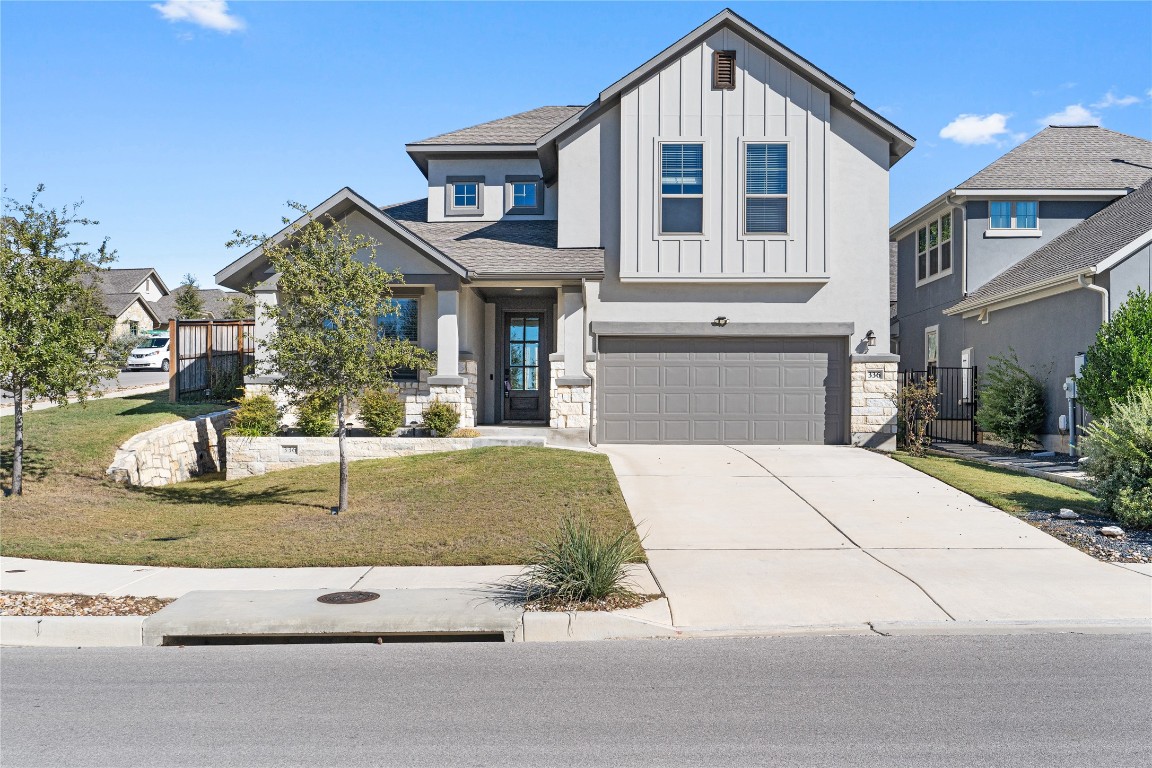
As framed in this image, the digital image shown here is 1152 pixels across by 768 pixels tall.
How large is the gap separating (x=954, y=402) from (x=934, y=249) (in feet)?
14.7

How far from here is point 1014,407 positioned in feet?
59.3

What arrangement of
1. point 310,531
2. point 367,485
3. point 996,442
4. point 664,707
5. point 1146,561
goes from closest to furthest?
point 664,707
point 1146,561
point 310,531
point 367,485
point 996,442

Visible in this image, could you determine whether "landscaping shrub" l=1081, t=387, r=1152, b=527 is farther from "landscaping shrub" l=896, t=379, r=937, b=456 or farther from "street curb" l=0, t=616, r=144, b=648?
"street curb" l=0, t=616, r=144, b=648

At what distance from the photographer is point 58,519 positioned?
1178cm

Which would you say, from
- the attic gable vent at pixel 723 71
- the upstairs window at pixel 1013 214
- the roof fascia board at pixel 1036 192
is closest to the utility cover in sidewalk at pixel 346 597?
the attic gable vent at pixel 723 71

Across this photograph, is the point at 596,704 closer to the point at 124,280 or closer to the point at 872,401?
the point at 872,401

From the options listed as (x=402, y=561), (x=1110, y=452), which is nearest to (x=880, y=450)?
(x=1110, y=452)

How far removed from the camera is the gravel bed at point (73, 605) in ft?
24.6

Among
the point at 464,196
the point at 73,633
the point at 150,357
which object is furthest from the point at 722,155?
the point at 150,357

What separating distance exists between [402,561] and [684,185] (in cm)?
1112

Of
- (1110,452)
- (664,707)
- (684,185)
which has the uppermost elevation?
(684,185)

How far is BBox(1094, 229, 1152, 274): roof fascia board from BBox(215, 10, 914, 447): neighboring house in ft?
12.7

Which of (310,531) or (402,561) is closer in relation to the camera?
(402,561)

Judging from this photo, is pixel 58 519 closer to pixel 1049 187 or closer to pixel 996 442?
pixel 996 442
